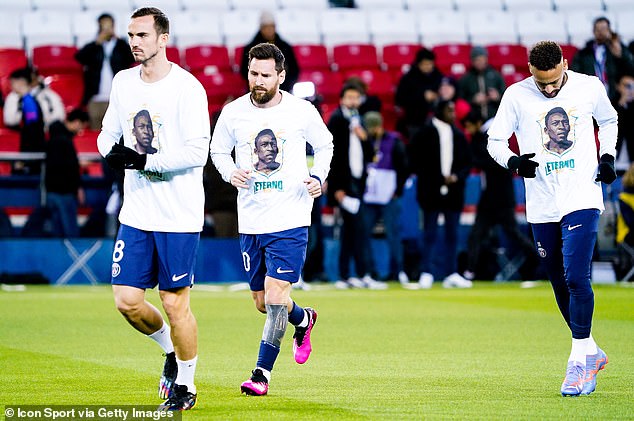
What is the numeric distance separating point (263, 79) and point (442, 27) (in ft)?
54.8

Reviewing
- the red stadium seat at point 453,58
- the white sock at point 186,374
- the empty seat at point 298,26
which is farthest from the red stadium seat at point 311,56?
the white sock at point 186,374

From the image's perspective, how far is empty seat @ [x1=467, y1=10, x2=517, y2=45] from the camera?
80.8 feet

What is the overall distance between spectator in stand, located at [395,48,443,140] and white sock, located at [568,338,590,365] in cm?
1187

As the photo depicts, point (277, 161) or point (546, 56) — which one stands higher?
point (546, 56)

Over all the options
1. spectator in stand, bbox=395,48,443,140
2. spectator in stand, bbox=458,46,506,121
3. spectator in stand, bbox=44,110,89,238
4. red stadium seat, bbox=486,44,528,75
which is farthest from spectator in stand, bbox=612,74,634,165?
spectator in stand, bbox=44,110,89,238

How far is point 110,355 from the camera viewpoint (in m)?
10.2

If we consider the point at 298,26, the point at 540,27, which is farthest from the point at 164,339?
the point at 540,27

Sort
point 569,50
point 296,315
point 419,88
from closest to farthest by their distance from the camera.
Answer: point 296,315 → point 419,88 → point 569,50

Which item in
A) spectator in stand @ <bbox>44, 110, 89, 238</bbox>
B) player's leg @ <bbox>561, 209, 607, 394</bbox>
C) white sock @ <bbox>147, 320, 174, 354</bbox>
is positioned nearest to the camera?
white sock @ <bbox>147, 320, 174, 354</bbox>

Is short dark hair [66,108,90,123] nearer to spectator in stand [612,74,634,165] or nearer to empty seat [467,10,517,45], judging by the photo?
spectator in stand [612,74,634,165]

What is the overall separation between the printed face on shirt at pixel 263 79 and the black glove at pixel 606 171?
7.07 feet

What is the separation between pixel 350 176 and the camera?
1766cm

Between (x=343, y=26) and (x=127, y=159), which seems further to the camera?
(x=343, y=26)

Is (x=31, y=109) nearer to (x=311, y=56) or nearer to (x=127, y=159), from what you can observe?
(x=311, y=56)
